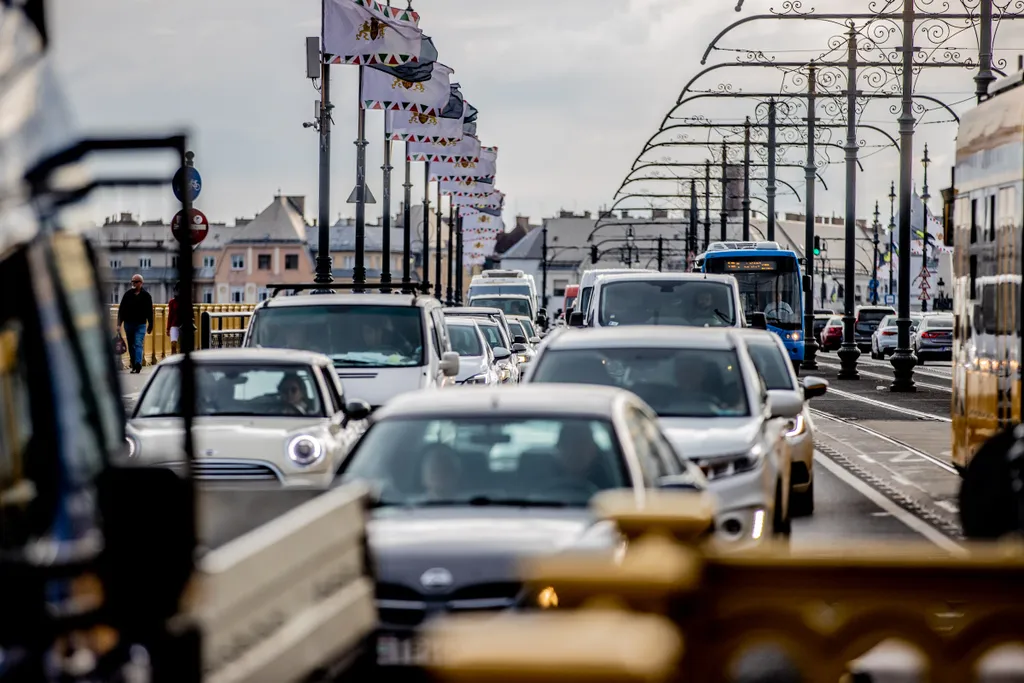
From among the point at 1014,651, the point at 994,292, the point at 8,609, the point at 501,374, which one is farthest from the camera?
the point at 501,374

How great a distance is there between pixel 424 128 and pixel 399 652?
1532 inches

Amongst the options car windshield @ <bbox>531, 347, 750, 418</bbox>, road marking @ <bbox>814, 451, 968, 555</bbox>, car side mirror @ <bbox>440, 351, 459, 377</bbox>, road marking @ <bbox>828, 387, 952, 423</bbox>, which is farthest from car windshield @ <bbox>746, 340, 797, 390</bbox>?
road marking @ <bbox>828, 387, 952, 423</bbox>

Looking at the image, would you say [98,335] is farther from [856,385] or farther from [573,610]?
[856,385]

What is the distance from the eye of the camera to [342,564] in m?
5.48

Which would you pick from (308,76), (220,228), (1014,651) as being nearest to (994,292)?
(1014,651)

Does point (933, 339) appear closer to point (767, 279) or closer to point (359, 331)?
point (767, 279)

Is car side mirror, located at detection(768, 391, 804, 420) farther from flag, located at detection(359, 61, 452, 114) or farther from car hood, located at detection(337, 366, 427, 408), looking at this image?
flag, located at detection(359, 61, 452, 114)

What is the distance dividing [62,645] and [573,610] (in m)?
1.21

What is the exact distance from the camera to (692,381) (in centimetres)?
1286

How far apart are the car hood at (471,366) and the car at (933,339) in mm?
34388

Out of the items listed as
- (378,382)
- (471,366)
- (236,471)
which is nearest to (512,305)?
(471,366)

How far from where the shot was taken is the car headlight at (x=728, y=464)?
11.4 m

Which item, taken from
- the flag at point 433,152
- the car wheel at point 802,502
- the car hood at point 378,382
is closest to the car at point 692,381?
the car wheel at point 802,502

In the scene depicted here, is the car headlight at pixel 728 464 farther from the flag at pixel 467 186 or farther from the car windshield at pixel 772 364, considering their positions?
the flag at pixel 467 186
